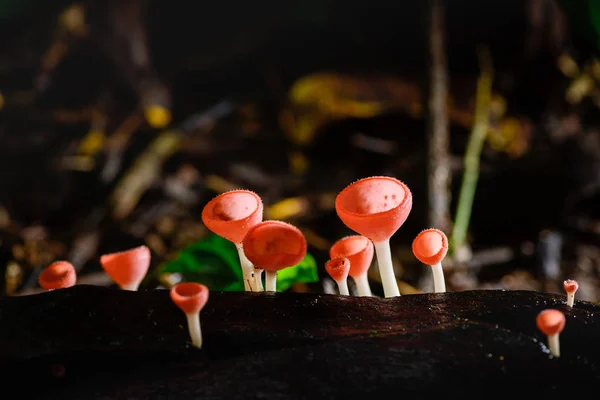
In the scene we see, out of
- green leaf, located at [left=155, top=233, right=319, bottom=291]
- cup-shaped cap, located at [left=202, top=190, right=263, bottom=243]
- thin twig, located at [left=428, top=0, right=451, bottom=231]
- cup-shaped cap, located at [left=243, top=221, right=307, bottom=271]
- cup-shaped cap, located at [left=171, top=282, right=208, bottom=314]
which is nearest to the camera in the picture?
cup-shaped cap, located at [left=171, top=282, right=208, bottom=314]

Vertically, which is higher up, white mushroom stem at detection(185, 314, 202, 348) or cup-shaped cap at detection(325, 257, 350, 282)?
cup-shaped cap at detection(325, 257, 350, 282)

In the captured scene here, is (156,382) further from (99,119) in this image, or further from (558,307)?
(99,119)

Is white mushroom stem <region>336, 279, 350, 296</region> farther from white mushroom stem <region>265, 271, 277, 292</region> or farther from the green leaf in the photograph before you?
the green leaf

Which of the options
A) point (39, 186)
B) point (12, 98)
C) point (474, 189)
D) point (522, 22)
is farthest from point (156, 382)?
point (12, 98)

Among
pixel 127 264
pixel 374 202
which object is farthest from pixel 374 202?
pixel 127 264

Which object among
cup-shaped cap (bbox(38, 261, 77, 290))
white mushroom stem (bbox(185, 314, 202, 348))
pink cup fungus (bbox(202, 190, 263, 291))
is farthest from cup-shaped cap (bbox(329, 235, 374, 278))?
cup-shaped cap (bbox(38, 261, 77, 290))

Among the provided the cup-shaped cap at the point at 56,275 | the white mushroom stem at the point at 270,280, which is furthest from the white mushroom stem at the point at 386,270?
the cup-shaped cap at the point at 56,275

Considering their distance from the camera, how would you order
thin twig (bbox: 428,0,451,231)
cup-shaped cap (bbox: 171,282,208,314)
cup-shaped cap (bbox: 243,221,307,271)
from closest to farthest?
cup-shaped cap (bbox: 171,282,208,314) < cup-shaped cap (bbox: 243,221,307,271) < thin twig (bbox: 428,0,451,231)
